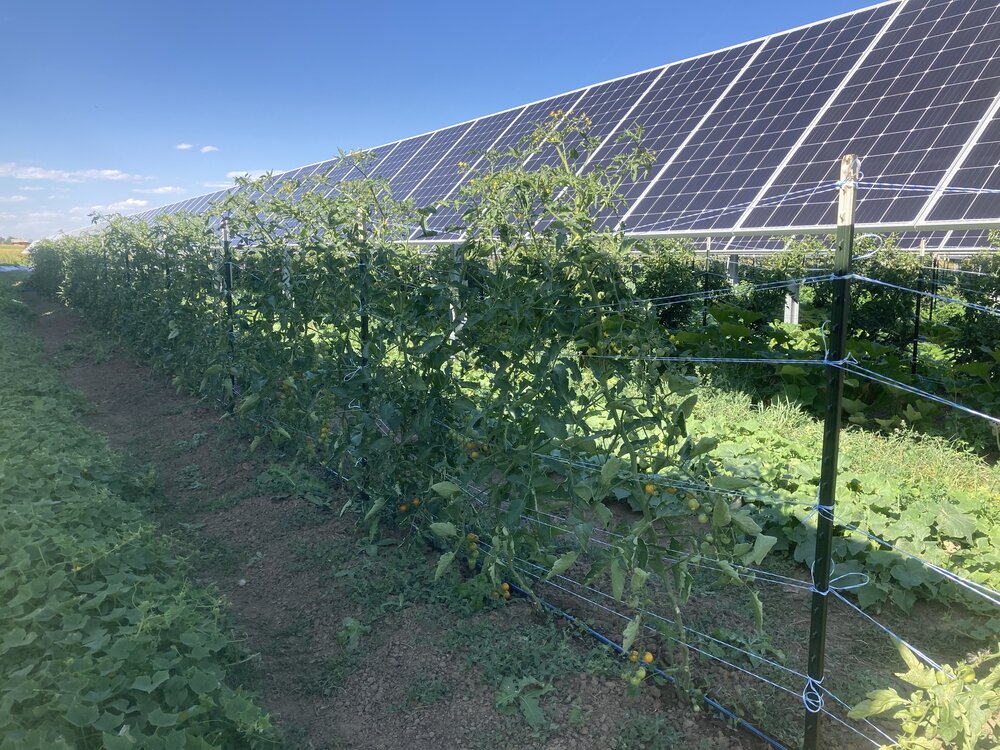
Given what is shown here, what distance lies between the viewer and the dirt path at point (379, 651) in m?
2.48

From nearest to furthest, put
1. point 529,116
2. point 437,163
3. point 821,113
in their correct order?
point 821,113 < point 529,116 < point 437,163

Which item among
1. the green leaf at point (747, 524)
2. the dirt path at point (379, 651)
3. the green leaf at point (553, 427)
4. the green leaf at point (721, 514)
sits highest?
the green leaf at point (553, 427)

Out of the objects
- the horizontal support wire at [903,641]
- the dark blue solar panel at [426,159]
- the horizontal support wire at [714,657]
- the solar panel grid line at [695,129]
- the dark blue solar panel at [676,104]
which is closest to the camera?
the horizontal support wire at [903,641]

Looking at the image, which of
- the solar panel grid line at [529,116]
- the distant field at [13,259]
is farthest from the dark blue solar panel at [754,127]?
the distant field at [13,259]

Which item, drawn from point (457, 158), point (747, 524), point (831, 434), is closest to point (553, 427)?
point (747, 524)

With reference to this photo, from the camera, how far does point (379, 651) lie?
297cm

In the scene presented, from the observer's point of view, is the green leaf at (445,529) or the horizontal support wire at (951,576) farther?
the green leaf at (445,529)

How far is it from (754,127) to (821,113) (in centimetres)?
87

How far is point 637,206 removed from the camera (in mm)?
9102

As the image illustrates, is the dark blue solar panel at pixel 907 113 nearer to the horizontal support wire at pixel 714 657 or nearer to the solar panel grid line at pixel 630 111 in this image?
the solar panel grid line at pixel 630 111

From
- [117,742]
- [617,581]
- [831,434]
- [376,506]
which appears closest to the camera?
[117,742]

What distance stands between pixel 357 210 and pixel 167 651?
2562mm

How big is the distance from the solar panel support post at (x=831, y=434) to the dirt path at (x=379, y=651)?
14.6 inches

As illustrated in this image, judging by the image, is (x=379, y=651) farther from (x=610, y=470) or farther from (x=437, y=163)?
(x=437, y=163)
